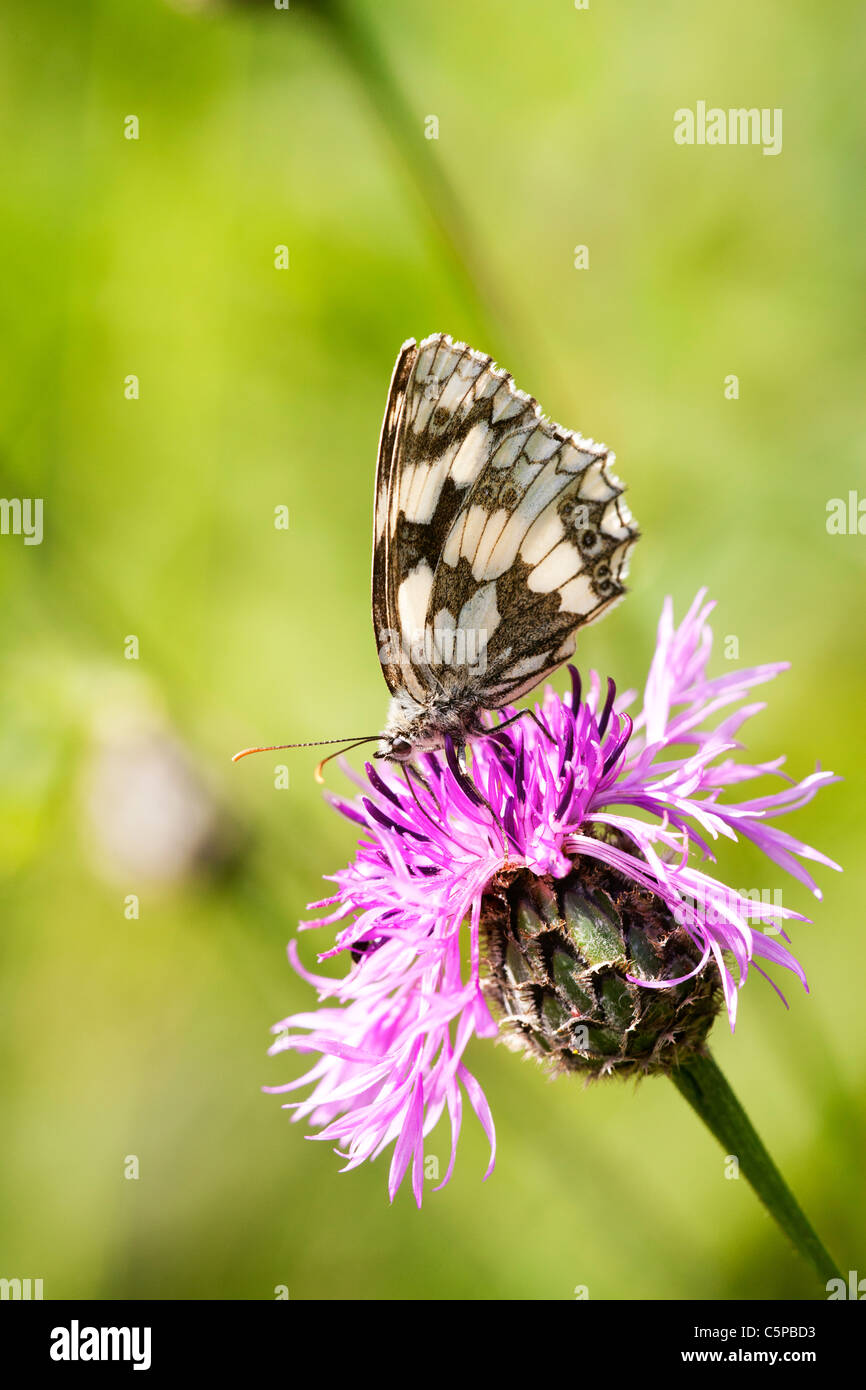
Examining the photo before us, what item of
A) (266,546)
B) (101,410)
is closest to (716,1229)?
(266,546)

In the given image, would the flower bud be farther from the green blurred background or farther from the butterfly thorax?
the green blurred background

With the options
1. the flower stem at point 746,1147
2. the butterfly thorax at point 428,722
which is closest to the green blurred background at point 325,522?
the flower stem at point 746,1147

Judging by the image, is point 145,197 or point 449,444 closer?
point 449,444

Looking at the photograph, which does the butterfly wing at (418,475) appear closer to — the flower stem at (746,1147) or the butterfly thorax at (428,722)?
the butterfly thorax at (428,722)

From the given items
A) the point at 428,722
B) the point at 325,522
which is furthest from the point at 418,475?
the point at 325,522

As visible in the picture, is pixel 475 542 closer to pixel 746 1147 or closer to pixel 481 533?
pixel 481 533

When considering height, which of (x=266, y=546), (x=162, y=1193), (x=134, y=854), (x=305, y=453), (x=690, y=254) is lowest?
(x=162, y=1193)
